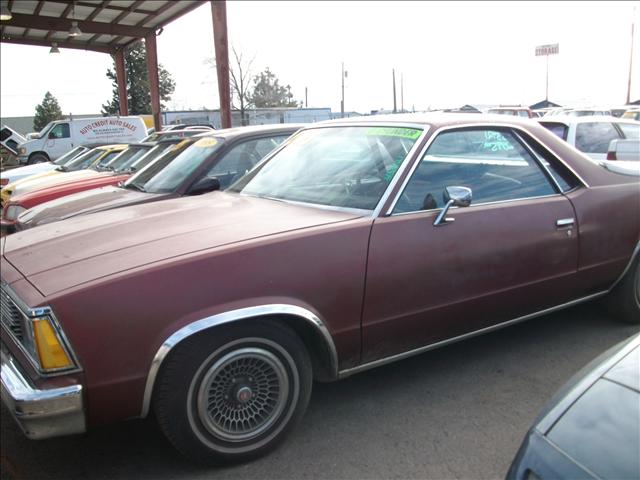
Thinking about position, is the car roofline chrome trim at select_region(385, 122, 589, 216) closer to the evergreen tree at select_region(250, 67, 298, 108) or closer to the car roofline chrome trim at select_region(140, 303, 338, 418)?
the car roofline chrome trim at select_region(140, 303, 338, 418)

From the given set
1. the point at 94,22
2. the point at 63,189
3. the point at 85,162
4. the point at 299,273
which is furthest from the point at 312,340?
the point at 94,22

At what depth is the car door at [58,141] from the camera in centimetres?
2233

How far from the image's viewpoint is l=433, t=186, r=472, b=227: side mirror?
2.83 metres

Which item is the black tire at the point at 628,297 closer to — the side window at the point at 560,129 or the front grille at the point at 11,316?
the front grille at the point at 11,316

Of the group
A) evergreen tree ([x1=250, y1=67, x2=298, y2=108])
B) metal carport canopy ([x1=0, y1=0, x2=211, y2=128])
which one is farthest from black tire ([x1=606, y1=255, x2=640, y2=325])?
evergreen tree ([x1=250, y1=67, x2=298, y2=108])

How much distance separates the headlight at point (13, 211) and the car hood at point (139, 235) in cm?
353

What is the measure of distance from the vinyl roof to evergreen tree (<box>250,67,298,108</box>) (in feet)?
181

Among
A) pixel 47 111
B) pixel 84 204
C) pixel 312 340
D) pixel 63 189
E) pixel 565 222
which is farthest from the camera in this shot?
pixel 47 111

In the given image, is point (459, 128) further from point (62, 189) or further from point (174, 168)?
point (62, 189)

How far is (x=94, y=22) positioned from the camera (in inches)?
682

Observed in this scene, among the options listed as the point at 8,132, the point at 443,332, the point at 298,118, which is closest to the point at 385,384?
the point at 443,332

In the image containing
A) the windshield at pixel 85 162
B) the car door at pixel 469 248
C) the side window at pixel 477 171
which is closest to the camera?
the car door at pixel 469 248

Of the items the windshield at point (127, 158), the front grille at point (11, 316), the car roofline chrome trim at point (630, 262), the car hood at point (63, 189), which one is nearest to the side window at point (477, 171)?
the car roofline chrome trim at point (630, 262)

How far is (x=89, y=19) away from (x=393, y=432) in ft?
59.6
